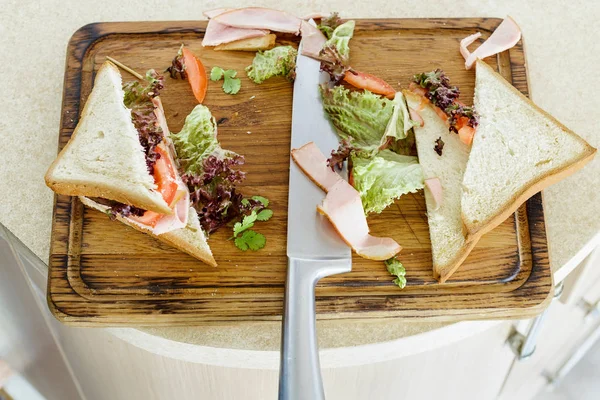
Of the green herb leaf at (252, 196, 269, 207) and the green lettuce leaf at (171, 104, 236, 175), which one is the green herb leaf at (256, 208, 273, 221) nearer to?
the green herb leaf at (252, 196, 269, 207)

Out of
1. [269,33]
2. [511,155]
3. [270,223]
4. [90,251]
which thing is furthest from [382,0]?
[90,251]

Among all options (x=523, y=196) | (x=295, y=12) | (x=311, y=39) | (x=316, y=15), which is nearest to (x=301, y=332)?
(x=523, y=196)

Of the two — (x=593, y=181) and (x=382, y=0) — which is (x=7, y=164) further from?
(x=593, y=181)

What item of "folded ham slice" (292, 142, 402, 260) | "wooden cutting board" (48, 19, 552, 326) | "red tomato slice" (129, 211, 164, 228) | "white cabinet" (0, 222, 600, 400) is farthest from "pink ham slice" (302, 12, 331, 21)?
"white cabinet" (0, 222, 600, 400)

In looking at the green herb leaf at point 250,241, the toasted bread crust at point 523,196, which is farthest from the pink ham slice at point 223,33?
the toasted bread crust at point 523,196

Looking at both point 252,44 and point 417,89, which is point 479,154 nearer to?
point 417,89
